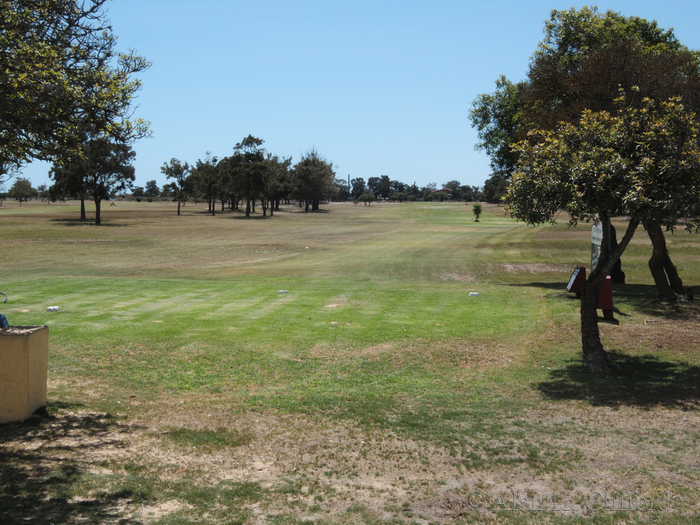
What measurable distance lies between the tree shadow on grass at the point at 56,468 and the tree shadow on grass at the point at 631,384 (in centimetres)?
729

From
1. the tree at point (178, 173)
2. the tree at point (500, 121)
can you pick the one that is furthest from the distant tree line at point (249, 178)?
the tree at point (500, 121)

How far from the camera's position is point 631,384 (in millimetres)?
10609

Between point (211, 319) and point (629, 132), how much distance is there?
10743 millimetres

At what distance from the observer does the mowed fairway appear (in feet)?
19.6

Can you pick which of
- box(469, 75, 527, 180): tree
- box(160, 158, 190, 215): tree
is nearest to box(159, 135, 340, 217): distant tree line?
box(160, 158, 190, 215): tree

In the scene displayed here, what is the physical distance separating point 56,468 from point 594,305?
10.1 meters

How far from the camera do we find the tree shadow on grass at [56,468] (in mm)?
5361

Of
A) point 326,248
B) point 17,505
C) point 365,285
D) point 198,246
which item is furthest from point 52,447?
point 198,246

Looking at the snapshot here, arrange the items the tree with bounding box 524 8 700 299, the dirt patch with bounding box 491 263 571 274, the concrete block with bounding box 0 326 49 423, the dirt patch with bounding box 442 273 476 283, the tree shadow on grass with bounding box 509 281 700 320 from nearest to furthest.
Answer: the concrete block with bounding box 0 326 49 423 → the tree shadow on grass with bounding box 509 281 700 320 → the tree with bounding box 524 8 700 299 → the dirt patch with bounding box 442 273 476 283 → the dirt patch with bounding box 491 263 571 274

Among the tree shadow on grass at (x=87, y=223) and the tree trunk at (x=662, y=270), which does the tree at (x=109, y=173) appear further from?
the tree trunk at (x=662, y=270)

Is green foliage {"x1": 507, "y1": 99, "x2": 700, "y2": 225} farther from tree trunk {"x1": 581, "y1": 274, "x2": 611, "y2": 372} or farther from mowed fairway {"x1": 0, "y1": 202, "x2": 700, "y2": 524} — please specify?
mowed fairway {"x1": 0, "y1": 202, "x2": 700, "y2": 524}

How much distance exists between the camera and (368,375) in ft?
35.7

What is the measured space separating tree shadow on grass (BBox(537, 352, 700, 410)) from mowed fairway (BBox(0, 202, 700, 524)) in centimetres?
6

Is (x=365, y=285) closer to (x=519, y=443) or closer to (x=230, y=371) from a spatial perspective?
(x=230, y=371)
